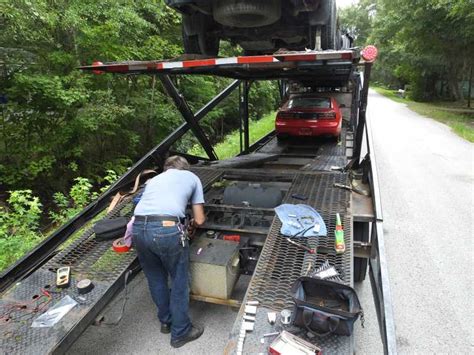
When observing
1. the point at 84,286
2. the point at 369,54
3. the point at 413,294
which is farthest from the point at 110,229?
the point at 413,294

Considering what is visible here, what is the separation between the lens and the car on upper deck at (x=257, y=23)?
3.66 metres

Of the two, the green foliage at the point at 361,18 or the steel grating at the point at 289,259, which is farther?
the green foliage at the point at 361,18

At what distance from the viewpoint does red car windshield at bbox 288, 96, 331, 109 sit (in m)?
7.81

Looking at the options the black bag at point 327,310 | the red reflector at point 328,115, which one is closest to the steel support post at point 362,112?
the black bag at point 327,310

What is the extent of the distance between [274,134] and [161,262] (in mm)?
6746

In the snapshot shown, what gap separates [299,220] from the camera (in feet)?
9.82

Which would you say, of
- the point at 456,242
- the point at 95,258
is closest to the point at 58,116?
the point at 95,258

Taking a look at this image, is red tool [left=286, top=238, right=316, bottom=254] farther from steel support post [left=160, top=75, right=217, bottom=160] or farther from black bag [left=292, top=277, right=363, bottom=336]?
steel support post [left=160, top=75, right=217, bottom=160]

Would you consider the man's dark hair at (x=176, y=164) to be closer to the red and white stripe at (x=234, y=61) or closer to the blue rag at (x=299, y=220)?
the blue rag at (x=299, y=220)

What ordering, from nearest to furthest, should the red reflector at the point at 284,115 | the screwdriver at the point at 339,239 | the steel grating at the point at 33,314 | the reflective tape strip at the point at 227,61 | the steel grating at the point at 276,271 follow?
1. the steel grating at the point at 33,314
2. the steel grating at the point at 276,271
3. the screwdriver at the point at 339,239
4. the reflective tape strip at the point at 227,61
5. the red reflector at the point at 284,115

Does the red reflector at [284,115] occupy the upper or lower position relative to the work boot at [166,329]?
upper

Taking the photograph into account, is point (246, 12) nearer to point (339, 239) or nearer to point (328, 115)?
point (339, 239)

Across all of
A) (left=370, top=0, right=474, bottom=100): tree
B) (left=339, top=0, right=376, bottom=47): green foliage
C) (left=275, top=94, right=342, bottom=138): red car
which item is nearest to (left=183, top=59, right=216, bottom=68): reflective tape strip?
(left=275, top=94, right=342, bottom=138): red car

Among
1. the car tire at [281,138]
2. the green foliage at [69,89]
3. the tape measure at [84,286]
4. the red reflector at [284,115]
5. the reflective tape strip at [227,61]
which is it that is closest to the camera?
the tape measure at [84,286]
